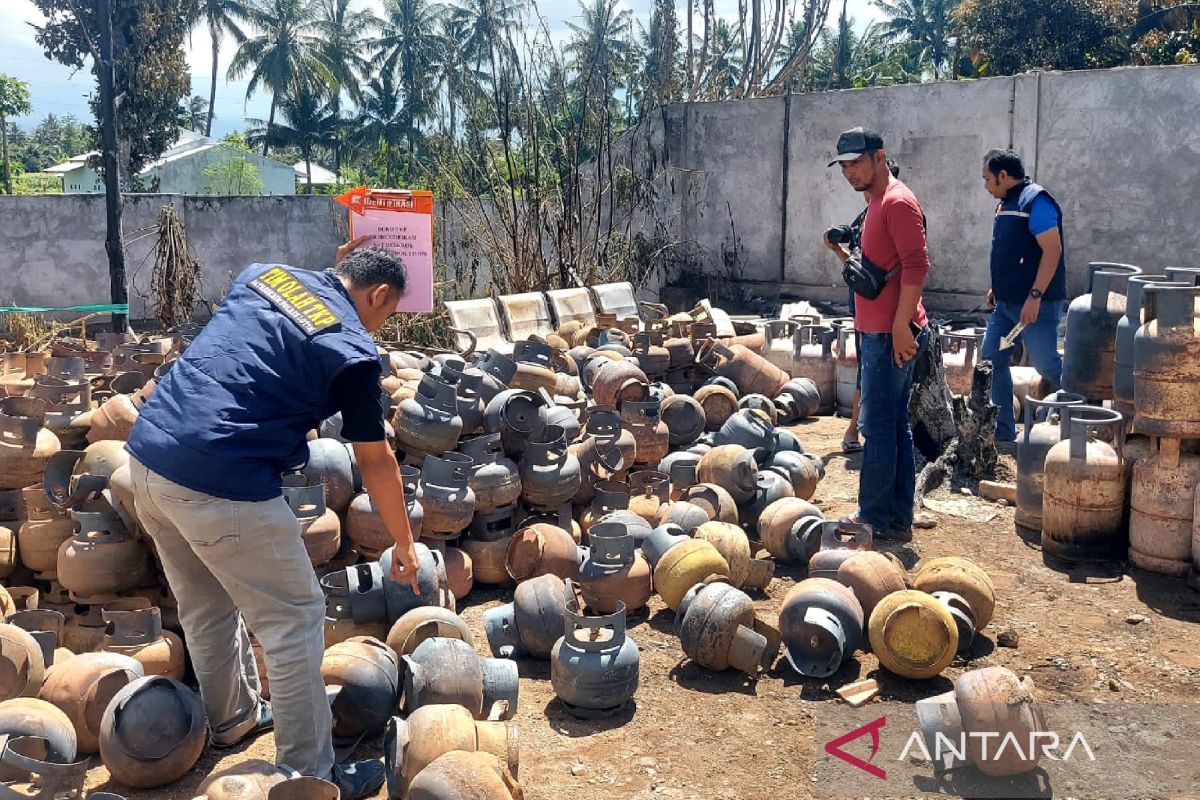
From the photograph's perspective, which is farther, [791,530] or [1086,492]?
[791,530]

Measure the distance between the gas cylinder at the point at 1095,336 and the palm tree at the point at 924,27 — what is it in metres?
42.1

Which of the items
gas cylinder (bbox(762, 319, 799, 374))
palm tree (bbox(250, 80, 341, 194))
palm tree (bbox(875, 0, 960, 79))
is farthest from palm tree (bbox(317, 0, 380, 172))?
gas cylinder (bbox(762, 319, 799, 374))

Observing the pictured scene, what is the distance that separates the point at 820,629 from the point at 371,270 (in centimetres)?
241

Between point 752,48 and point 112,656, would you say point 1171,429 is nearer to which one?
point 112,656

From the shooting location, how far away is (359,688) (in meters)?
3.78

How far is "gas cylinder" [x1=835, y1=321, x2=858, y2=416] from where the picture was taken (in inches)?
368

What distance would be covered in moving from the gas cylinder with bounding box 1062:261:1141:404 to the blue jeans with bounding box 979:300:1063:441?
28.0 inches

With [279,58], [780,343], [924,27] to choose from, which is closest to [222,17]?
[279,58]

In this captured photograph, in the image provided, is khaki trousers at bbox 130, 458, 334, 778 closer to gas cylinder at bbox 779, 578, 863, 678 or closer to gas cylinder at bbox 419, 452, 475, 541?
gas cylinder at bbox 419, 452, 475, 541

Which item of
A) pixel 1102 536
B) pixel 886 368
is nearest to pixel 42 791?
pixel 886 368

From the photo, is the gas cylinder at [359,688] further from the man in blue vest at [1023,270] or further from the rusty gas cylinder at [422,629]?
the man in blue vest at [1023,270]

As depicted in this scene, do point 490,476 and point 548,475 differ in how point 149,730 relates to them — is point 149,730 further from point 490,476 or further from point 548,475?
point 548,475

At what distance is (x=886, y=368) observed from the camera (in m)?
5.71

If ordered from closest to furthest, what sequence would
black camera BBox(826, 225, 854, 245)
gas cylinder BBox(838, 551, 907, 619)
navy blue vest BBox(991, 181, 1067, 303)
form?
gas cylinder BBox(838, 551, 907, 619) → black camera BBox(826, 225, 854, 245) → navy blue vest BBox(991, 181, 1067, 303)
